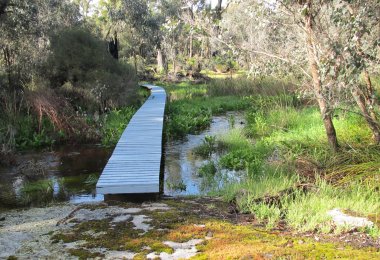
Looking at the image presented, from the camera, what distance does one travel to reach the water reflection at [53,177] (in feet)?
19.3

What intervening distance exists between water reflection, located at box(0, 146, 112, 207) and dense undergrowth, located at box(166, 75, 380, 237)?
1.95m

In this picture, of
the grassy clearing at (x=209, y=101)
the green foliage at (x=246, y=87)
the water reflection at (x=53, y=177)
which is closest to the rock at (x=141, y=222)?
the water reflection at (x=53, y=177)

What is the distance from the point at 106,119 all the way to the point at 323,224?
28.8 ft

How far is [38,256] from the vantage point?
9.64 ft

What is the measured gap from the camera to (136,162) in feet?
21.5

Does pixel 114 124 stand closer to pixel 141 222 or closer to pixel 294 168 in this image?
pixel 294 168

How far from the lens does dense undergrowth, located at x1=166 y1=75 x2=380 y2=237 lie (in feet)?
13.0

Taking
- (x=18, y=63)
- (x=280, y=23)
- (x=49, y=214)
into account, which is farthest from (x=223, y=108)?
(x=49, y=214)

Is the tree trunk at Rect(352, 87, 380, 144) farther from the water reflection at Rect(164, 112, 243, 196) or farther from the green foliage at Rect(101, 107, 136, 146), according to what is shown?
the green foliage at Rect(101, 107, 136, 146)

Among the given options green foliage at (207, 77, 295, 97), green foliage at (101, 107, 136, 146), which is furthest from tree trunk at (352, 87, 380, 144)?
green foliage at (207, 77, 295, 97)

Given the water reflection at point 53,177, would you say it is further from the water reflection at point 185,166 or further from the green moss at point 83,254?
the green moss at point 83,254

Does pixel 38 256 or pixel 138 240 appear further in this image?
pixel 138 240

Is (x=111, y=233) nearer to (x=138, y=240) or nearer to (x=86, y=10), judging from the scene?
(x=138, y=240)

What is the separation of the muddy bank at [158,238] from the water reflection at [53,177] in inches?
67.3
